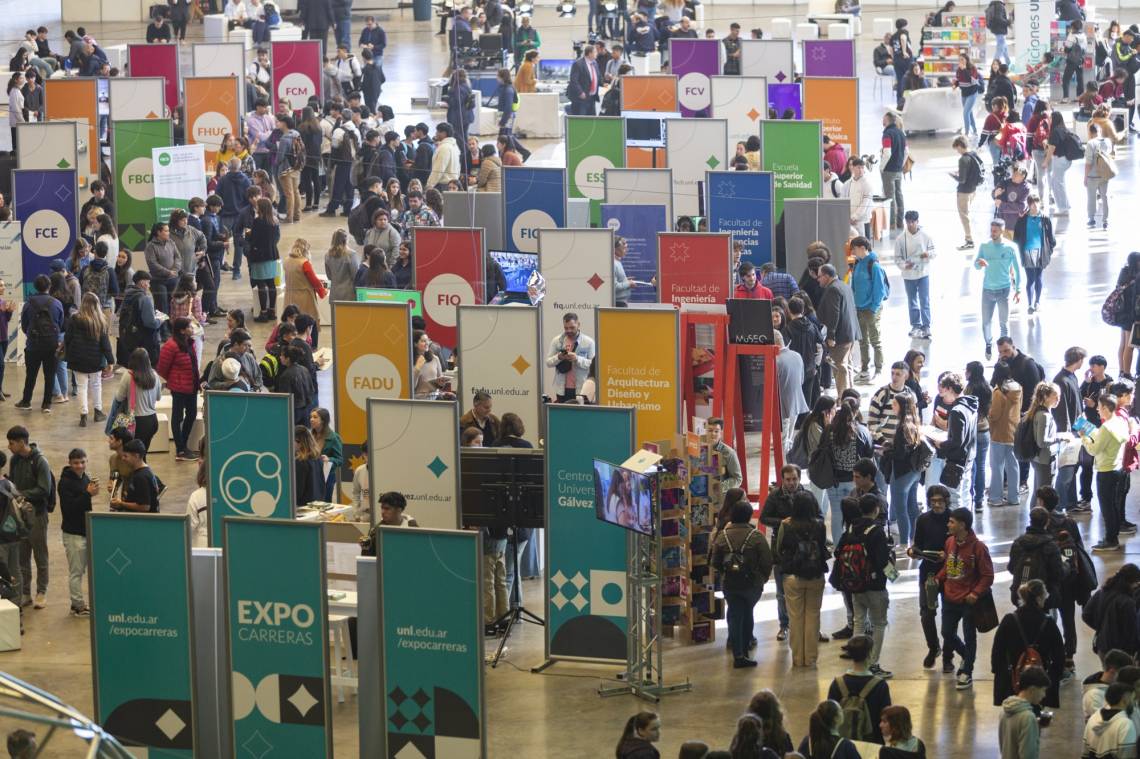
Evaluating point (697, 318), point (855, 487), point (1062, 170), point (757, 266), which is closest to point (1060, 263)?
point (1062, 170)

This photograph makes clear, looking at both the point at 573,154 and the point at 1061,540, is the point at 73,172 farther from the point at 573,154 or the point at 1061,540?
the point at 1061,540

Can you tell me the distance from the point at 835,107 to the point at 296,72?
8219 mm

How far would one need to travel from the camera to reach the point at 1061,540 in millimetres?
11969

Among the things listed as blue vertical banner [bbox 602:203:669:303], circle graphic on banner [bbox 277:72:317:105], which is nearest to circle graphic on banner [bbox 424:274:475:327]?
blue vertical banner [bbox 602:203:669:303]

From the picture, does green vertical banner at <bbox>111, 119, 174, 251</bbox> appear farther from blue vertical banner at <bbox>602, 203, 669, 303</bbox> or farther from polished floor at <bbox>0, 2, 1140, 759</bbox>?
blue vertical banner at <bbox>602, 203, 669, 303</bbox>

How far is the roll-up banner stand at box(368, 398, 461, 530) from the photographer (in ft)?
41.3

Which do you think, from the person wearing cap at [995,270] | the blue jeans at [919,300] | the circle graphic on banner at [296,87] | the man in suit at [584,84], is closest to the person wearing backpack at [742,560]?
the person wearing cap at [995,270]

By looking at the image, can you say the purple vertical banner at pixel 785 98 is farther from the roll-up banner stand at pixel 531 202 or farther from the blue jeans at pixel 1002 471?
the blue jeans at pixel 1002 471

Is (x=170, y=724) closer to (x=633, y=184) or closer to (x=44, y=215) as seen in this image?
(x=633, y=184)

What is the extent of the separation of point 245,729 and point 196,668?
1.42ft

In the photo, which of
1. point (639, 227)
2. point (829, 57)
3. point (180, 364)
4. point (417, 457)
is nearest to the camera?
point (417, 457)

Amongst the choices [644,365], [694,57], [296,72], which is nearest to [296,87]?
[296,72]

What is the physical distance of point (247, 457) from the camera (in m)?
12.9

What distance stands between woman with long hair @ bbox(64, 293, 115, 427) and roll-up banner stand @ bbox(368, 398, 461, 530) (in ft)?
17.8
